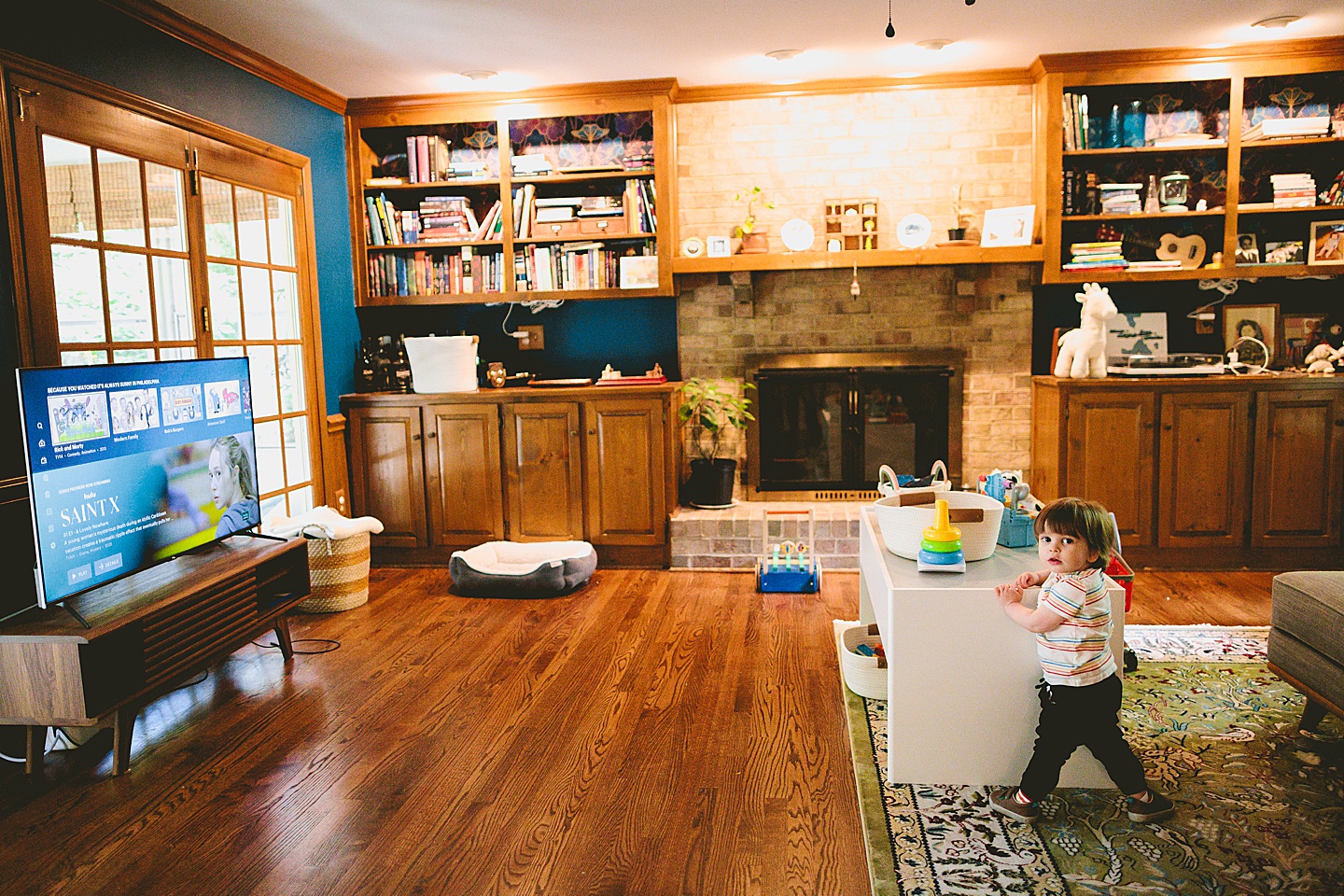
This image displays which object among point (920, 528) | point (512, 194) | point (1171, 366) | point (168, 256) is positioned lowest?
point (920, 528)

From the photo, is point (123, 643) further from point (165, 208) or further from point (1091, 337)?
point (1091, 337)

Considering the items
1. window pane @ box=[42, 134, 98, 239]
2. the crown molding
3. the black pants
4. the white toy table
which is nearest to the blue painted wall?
the crown molding

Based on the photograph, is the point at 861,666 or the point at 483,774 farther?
the point at 861,666

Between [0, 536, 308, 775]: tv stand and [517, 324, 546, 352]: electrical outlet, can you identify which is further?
[517, 324, 546, 352]: electrical outlet

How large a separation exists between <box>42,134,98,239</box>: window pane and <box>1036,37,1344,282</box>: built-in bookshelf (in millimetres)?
4218

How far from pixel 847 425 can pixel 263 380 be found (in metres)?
2.98

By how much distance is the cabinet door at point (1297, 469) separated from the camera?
4332 millimetres

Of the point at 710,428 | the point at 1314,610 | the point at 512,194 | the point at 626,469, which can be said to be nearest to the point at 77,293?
the point at 512,194

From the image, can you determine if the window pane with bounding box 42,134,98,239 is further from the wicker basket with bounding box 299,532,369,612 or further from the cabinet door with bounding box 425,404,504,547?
the cabinet door with bounding box 425,404,504,547

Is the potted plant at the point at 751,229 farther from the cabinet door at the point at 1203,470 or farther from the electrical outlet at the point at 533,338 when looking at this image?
the cabinet door at the point at 1203,470

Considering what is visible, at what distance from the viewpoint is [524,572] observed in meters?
4.30

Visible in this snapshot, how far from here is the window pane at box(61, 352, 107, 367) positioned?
9.85 feet

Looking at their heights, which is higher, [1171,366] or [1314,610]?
[1171,366]

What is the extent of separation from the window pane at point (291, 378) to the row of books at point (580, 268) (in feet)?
3.98
